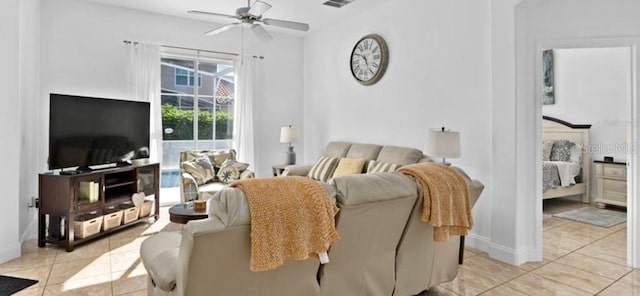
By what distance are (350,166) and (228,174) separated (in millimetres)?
1659

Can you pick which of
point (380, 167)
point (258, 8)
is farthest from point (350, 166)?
point (258, 8)

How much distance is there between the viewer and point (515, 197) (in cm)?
320

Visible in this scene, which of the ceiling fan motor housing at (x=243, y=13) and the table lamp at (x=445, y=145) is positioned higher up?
the ceiling fan motor housing at (x=243, y=13)

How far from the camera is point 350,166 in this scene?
4586 millimetres

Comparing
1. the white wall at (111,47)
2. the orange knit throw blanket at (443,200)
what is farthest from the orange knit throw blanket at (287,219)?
the white wall at (111,47)

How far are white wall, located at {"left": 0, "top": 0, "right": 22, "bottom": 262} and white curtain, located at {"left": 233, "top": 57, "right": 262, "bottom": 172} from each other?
2.93m

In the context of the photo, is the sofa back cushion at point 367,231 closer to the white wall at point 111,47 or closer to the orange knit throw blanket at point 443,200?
the orange knit throw blanket at point 443,200

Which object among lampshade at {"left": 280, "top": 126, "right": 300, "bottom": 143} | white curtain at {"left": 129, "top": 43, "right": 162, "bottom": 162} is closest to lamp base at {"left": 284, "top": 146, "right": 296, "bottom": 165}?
lampshade at {"left": 280, "top": 126, "right": 300, "bottom": 143}

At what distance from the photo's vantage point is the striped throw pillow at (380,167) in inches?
159

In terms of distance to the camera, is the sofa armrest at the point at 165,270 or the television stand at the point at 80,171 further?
the television stand at the point at 80,171

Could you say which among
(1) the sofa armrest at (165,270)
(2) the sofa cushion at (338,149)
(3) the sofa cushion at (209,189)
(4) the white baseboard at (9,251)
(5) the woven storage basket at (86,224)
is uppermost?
(2) the sofa cushion at (338,149)

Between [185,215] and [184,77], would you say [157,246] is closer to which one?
[185,215]

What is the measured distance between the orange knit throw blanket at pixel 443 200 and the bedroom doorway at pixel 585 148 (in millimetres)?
2244

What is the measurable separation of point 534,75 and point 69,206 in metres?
4.59
